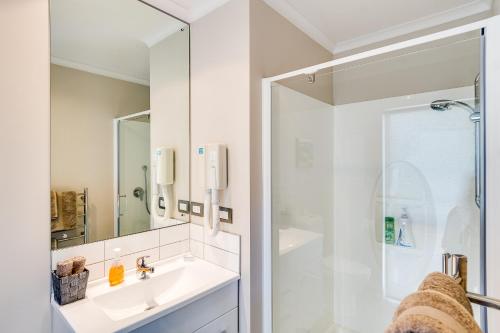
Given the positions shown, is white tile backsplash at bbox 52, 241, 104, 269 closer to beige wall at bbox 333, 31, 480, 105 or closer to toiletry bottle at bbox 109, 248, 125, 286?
toiletry bottle at bbox 109, 248, 125, 286

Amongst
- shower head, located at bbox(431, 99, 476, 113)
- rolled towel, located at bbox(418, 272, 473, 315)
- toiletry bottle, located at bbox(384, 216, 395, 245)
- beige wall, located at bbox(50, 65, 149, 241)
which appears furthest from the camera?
toiletry bottle, located at bbox(384, 216, 395, 245)

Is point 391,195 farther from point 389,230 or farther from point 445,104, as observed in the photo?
point 445,104

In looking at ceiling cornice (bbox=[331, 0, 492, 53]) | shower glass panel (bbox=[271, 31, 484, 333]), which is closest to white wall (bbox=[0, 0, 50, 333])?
shower glass panel (bbox=[271, 31, 484, 333])

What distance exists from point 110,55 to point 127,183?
75 centimetres

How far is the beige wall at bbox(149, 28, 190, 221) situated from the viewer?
169 centimetres

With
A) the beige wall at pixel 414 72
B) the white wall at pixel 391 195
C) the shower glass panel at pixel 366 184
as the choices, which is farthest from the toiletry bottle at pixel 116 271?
the beige wall at pixel 414 72

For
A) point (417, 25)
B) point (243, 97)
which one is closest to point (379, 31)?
point (417, 25)

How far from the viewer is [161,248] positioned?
1.61m

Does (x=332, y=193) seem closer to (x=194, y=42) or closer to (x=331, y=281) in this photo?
(x=331, y=281)

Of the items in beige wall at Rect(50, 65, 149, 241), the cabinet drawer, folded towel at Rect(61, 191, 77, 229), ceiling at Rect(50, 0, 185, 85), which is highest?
ceiling at Rect(50, 0, 185, 85)

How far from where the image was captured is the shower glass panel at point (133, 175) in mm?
1504

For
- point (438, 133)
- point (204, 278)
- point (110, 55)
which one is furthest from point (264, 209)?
point (110, 55)

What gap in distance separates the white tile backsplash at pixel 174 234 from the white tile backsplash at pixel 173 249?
0.08ft

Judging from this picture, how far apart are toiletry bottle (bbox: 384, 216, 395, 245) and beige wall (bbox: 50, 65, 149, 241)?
6.07ft
